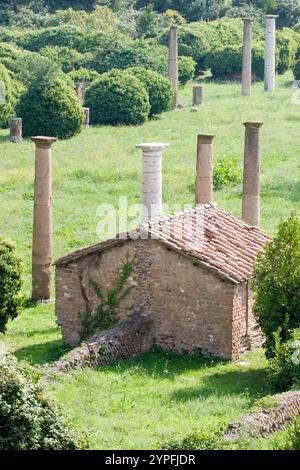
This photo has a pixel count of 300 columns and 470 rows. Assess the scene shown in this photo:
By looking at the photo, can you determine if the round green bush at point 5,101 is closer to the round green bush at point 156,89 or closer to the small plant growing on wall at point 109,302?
the round green bush at point 156,89

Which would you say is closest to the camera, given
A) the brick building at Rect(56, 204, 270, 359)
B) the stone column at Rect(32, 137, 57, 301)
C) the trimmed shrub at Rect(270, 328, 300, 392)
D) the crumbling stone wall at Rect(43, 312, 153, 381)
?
the trimmed shrub at Rect(270, 328, 300, 392)

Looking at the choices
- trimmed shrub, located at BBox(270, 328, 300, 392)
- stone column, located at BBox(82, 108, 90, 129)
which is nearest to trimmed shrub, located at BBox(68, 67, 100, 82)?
stone column, located at BBox(82, 108, 90, 129)

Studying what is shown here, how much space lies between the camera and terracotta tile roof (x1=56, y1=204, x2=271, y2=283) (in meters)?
21.6

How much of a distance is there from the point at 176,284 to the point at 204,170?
6.22 meters

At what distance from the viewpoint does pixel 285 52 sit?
61.7 metres

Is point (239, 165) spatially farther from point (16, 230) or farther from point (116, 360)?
point (116, 360)

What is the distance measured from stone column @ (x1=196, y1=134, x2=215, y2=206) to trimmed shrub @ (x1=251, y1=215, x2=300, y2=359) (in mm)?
6599

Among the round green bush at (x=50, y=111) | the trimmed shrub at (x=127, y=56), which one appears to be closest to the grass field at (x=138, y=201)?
the round green bush at (x=50, y=111)

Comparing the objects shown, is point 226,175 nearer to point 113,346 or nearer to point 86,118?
point 86,118

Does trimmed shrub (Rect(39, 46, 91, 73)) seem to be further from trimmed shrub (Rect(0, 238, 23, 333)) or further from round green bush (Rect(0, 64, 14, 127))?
trimmed shrub (Rect(0, 238, 23, 333))

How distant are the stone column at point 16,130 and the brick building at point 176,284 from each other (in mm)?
16497

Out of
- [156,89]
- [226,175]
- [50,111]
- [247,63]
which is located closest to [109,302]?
[226,175]

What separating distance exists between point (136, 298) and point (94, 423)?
464 cm

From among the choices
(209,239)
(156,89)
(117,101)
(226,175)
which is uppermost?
(156,89)
